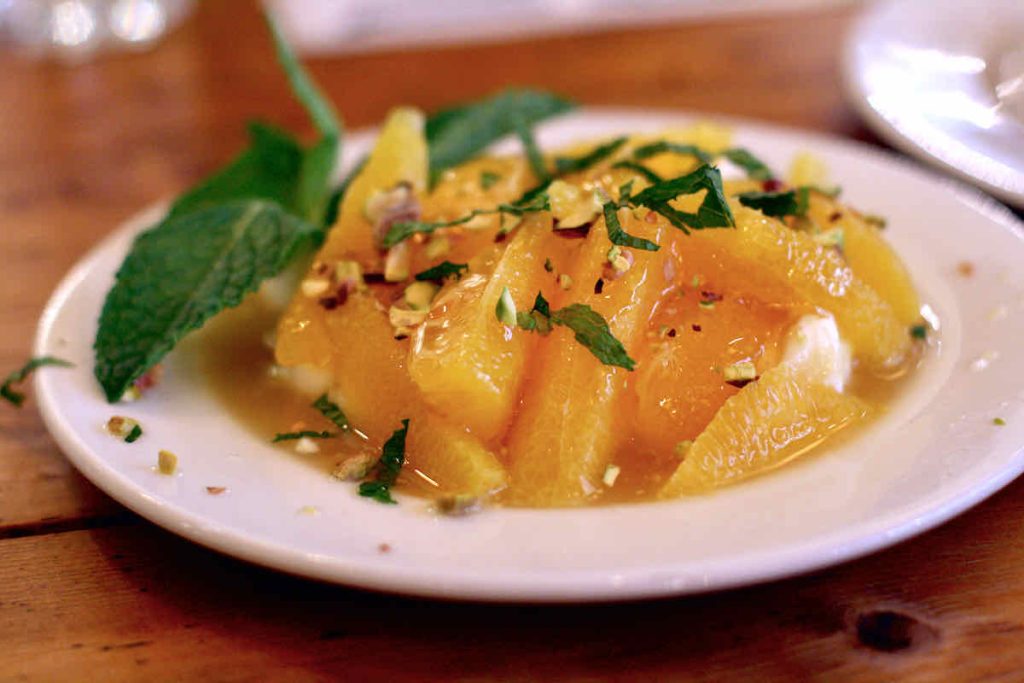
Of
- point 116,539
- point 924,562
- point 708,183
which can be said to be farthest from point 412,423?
point 924,562

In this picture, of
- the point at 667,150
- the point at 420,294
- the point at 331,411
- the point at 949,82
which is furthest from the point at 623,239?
the point at 949,82

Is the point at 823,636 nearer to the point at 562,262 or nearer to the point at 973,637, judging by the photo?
the point at 973,637

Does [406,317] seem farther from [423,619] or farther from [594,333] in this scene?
[423,619]

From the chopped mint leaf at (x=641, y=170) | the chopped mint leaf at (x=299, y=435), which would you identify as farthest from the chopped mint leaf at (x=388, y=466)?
the chopped mint leaf at (x=641, y=170)

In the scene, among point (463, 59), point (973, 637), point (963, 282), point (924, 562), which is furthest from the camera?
point (463, 59)

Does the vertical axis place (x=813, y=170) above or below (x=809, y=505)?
above

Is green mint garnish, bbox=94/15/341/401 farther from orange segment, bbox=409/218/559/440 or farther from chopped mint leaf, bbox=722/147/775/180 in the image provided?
chopped mint leaf, bbox=722/147/775/180

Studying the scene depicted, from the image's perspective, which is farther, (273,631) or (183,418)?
(183,418)
